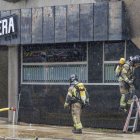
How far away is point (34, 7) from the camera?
18.8 metres

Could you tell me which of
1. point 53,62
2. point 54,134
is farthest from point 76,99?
point 53,62

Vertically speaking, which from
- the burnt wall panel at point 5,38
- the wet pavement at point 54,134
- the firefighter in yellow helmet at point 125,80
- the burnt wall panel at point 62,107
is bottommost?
the wet pavement at point 54,134

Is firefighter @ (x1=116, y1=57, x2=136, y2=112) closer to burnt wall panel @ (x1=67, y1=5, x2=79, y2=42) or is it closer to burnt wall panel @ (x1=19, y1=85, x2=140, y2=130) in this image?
burnt wall panel @ (x1=19, y1=85, x2=140, y2=130)

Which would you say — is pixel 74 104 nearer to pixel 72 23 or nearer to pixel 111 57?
pixel 111 57

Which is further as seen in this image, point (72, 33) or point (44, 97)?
point (44, 97)

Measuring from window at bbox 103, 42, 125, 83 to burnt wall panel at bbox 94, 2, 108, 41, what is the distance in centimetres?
51

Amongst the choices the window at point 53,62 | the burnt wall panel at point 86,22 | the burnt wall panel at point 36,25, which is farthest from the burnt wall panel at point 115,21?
the burnt wall panel at point 36,25

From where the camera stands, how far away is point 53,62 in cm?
1873

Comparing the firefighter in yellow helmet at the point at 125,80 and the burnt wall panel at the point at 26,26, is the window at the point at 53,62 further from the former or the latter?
the firefighter in yellow helmet at the point at 125,80

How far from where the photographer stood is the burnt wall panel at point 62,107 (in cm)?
1711

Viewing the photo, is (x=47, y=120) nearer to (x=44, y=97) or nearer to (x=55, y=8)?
(x=44, y=97)

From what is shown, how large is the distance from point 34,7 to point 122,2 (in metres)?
3.62

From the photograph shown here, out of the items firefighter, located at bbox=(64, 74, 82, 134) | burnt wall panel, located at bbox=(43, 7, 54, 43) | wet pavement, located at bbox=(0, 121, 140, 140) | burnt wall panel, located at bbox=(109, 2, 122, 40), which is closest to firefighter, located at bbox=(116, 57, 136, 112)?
burnt wall panel, located at bbox=(109, 2, 122, 40)

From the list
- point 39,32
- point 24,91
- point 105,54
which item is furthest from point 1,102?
point 105,54
